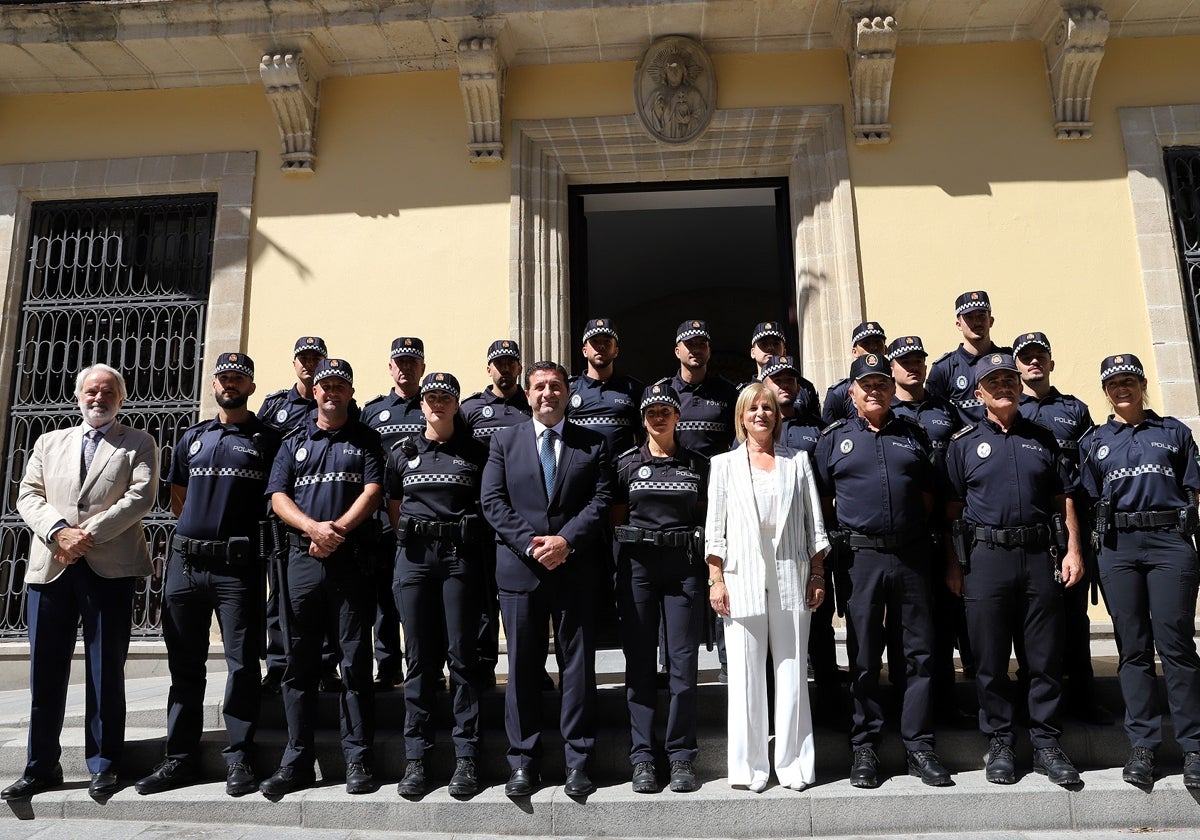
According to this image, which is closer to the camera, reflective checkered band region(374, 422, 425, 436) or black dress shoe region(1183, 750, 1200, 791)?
black dress shoe region(1183, 750, 1200, 791)

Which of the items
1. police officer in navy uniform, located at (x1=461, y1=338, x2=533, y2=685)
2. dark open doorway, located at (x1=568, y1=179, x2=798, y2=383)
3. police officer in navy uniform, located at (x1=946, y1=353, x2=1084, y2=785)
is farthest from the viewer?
dark open doorway, located at (x1=568, y1=179, x2=798, y2=383)

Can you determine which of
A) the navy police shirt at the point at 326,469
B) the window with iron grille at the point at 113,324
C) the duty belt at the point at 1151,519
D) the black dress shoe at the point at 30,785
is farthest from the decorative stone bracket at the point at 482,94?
the duty belt at the point at 1151,519

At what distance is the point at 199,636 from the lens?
4.49 metres

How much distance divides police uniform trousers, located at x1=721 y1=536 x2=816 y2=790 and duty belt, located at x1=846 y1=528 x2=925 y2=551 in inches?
17.6

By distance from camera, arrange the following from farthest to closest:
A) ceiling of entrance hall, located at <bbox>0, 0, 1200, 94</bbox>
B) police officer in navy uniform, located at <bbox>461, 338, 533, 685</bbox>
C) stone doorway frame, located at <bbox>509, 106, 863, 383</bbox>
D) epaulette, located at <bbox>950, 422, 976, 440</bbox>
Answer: stone doorway frame, located at <bbox>509, 106, 863, 383</bbox>
ceiling of entrance hall, located at <bbox>0, 0, 1200, 94</bbox>
police officer in navy uniform, located at <bbox>461, 338, 533, 685</bbox>
epaulette, located at <bbox>950, 422, 976, 440</bbox>

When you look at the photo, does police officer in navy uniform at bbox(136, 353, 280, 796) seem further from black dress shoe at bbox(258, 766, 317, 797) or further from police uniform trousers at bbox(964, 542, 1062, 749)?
police uniform trousers at bbox(964, 542, 1062, 749)

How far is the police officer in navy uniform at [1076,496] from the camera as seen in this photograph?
14.6 feet

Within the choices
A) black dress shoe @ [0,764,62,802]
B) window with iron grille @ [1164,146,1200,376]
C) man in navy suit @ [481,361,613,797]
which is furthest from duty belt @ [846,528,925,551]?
window with iron grille @ [1164,146,1200,376]

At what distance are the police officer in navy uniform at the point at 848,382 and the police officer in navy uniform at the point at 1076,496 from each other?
78cm

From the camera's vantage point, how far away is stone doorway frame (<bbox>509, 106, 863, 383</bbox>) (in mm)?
7172

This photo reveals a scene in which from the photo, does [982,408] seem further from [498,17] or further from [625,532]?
[498,17]

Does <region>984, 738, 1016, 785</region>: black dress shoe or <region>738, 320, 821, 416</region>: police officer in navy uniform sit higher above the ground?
<region>738, 320, 821, 416</region>: police officer in navy uniform

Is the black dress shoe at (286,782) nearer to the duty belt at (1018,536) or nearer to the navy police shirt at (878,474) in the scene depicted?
the navy police shirt at (878,474)

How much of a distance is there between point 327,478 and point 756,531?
2.21 meters
